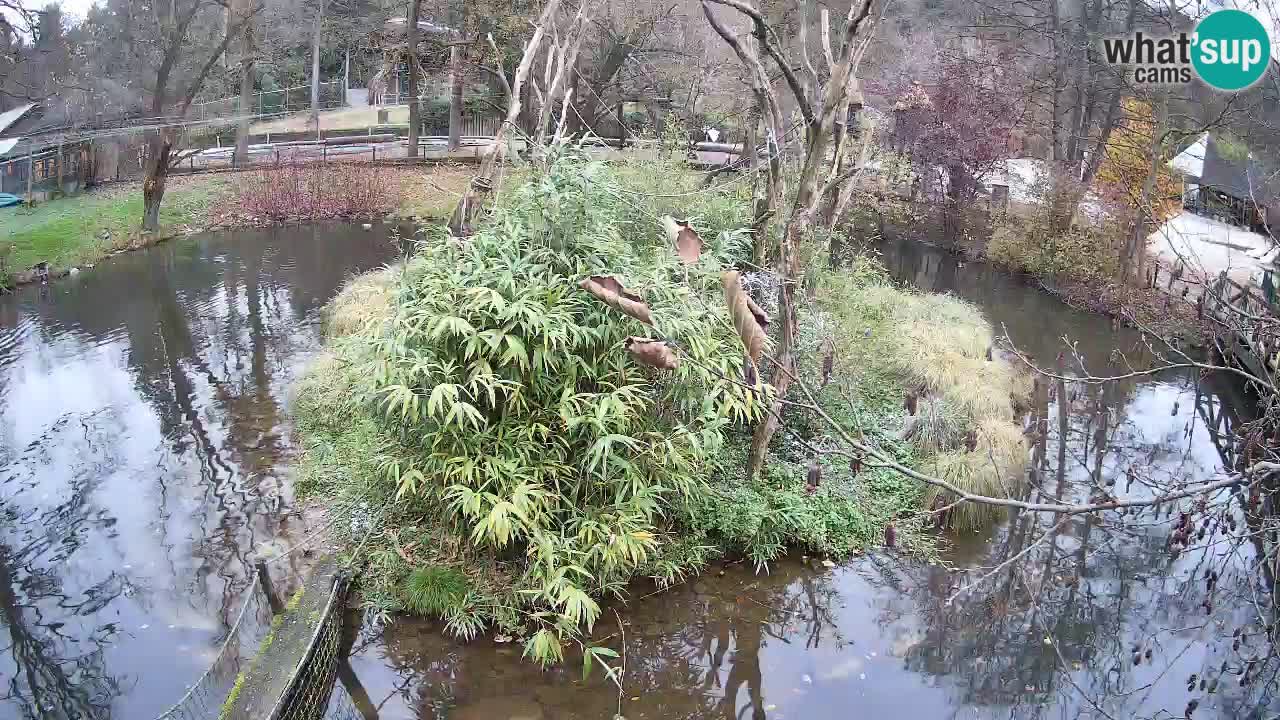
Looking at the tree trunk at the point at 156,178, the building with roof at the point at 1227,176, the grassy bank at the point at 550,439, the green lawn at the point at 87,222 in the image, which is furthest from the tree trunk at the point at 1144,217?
the green lawn at the point at 87,222

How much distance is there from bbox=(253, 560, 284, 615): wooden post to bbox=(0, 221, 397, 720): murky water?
0.34m

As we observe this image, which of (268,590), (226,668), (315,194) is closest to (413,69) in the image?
(315,194)

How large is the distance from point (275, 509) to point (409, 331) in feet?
8.72

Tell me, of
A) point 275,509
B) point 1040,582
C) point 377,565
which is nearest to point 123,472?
point 275,509

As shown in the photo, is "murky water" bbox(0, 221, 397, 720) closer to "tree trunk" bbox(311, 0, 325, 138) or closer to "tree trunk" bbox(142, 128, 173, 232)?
"tree trunk" bbox(142, 128, 173, 232)

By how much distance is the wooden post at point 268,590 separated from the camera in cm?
582

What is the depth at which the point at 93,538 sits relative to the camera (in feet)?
23.1

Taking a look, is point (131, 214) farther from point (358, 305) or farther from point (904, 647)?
point (904, 647)

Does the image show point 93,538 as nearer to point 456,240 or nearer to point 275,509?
point 275,509

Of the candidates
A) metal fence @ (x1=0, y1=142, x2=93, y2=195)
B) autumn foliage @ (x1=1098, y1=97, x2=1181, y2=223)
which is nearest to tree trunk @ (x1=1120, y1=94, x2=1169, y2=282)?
autumn foliage @ (x1=1098, y1=97, x2=1181, y2=223)

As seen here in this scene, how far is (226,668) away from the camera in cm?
518

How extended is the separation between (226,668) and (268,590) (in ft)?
2.57

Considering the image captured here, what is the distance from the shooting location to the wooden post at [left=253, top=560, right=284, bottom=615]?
5.82m
